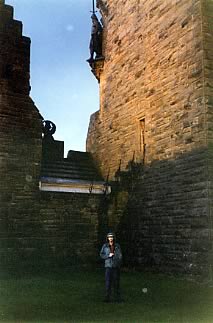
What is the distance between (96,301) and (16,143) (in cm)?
603

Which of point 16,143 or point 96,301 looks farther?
point 16,143

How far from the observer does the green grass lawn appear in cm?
561

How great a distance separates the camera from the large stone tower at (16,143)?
1084 cm

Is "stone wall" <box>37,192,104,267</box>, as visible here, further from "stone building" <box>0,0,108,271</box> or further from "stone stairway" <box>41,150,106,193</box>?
"stone stairway" <box>41,150,106,193</box>

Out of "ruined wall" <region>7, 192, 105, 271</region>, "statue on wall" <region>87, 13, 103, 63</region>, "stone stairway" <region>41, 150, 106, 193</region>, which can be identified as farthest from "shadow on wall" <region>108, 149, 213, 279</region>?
"statue on wall" <region>87, 13, 103, 63</region>

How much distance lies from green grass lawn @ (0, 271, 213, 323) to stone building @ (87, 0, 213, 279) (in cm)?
131

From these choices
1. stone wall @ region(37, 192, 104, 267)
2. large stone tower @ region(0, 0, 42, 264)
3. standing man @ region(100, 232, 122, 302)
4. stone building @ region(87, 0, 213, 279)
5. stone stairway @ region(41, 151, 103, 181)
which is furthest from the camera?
stone stairway @ region(41, 151, 103, 181)

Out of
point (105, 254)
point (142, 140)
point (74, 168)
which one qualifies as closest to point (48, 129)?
point (74, 168)

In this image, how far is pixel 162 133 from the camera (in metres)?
11.3

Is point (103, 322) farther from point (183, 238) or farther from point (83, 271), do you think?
point (83, 271)

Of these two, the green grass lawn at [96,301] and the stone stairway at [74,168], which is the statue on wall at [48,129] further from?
the green grass lawn at [96,301]

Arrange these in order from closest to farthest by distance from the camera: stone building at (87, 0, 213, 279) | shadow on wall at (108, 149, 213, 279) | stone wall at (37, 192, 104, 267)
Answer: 1. shadow on wall at (108, 149, 213, 279)
2. stone building at (87, 0, 213, 279)
3. stone wall at (37, 192, 104, 267)

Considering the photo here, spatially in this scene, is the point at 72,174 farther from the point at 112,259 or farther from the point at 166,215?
the point at 112,259

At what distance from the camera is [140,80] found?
42.2 feet
